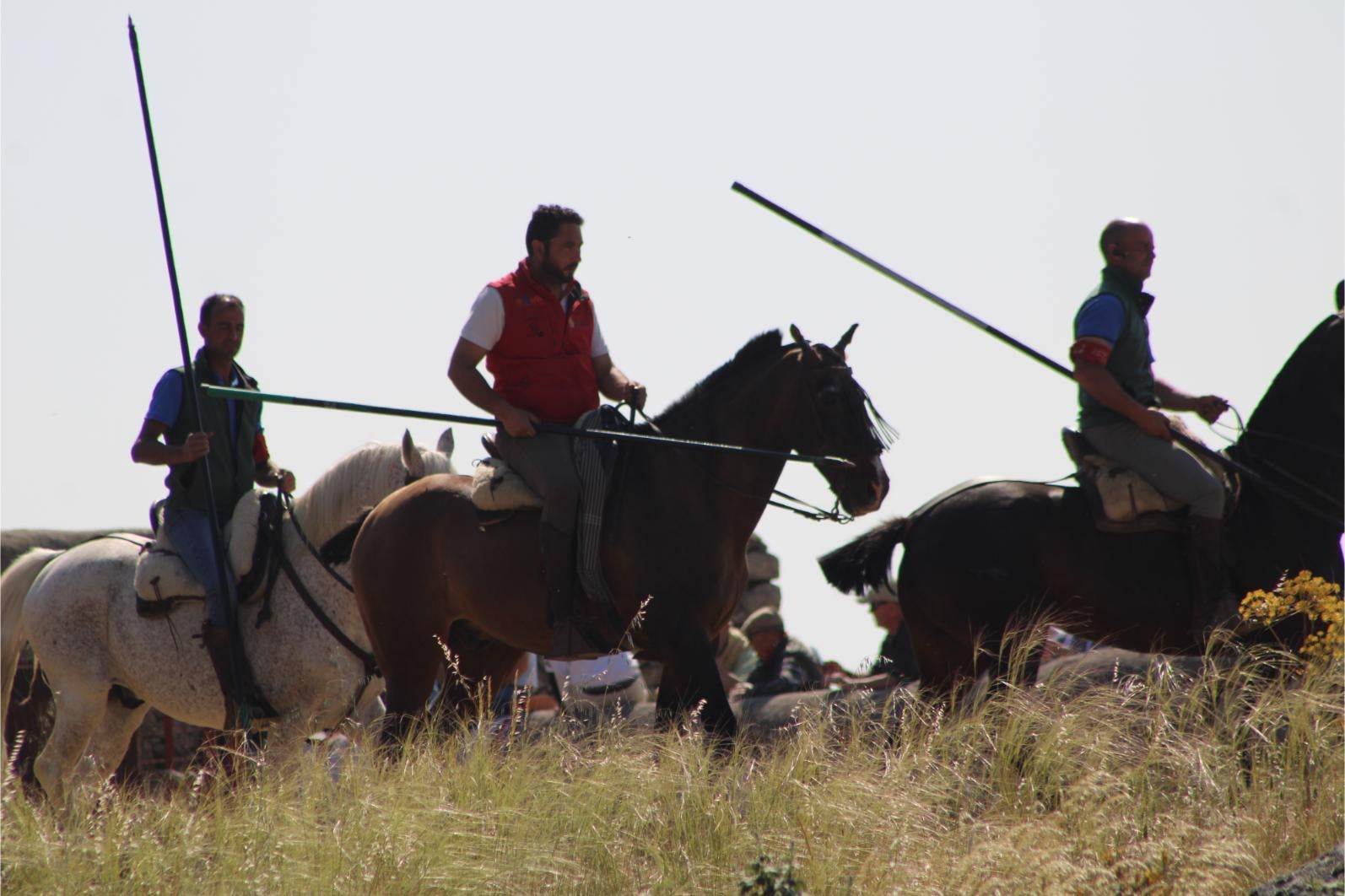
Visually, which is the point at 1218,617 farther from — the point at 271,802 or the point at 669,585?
the point at 271,802

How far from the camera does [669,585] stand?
730 centimetres

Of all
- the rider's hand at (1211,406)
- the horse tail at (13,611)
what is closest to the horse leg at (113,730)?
the horse tail at (13,611)

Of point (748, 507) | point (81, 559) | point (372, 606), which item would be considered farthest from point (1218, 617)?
point (81, 559)

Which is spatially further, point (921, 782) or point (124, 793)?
point (124, 793)

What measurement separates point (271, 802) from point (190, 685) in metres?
3.68

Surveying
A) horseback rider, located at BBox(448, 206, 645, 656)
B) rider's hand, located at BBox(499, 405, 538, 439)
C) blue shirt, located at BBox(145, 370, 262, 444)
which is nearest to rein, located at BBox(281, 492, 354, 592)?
blue shirt, located at BBox(145, 370, 262, 444)

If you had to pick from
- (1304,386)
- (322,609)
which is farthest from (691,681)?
(1304,386)

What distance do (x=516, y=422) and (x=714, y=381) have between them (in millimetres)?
902

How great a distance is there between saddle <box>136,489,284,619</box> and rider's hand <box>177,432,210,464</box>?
2.13ft

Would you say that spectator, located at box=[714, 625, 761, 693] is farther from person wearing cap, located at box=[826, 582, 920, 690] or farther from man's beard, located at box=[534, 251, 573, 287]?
man's beard, located at box=[534, 251, 573, 287]

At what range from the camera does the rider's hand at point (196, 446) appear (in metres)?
8.59

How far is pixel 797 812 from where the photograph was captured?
5.60 meters

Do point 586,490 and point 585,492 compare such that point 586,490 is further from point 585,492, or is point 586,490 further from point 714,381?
point 714,381

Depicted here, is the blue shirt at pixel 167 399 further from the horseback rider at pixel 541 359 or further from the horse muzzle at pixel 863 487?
the horse muzzle at pixel 863 487
